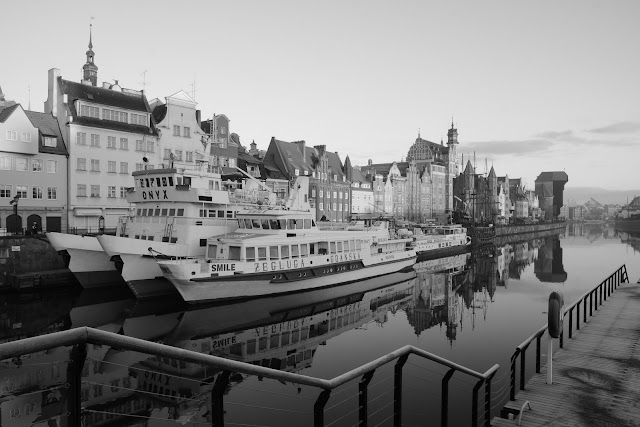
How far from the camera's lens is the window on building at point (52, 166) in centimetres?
4481

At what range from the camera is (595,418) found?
10.0m

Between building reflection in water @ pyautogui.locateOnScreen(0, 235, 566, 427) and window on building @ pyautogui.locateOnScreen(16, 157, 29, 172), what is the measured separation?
16.9m

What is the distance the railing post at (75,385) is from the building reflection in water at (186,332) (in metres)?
5.47

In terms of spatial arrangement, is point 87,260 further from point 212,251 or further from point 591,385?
point 591,385

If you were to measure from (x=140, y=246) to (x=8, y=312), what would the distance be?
8795 mm

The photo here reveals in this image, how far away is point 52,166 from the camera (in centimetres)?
4506

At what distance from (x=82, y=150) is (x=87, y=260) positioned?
54.7ft

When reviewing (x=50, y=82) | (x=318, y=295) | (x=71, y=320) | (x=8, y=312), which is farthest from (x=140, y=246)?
(x=50, y=82)

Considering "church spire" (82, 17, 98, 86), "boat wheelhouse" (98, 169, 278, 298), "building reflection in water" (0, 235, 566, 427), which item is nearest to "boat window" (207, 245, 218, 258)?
"boat wheelhouse" (98, 169, 278, 298)

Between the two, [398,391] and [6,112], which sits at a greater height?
[6,112]

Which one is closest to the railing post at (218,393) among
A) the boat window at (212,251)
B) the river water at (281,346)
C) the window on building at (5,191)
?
the river water at (281,346)

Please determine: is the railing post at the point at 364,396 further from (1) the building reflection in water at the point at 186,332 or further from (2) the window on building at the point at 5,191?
(2) the window on building at the point at 5,191

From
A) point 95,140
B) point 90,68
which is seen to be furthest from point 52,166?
point 90,68

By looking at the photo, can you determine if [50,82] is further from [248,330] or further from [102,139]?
[248,330]
